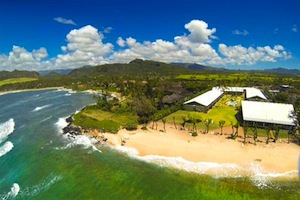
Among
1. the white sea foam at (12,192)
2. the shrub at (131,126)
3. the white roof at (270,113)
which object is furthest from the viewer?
the shrub at (131,126)

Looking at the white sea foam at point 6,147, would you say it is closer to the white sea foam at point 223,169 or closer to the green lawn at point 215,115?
the white sea foam at point 223,169

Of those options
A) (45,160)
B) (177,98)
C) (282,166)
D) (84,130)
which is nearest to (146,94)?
(177,98)

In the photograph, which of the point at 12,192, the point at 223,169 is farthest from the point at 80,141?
the point at 223,169

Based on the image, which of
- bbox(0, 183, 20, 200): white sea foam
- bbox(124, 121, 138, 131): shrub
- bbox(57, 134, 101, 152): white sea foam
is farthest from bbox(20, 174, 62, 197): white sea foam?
bbox(124, 121, 138, 131): shrub

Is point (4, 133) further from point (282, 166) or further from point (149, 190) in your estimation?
point (282, 166)

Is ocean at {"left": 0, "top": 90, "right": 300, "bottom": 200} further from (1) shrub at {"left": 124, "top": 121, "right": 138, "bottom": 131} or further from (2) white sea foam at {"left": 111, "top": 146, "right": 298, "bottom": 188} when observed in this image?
(1) shrub at {"left": 124, "top": 121, "right": 138, "bottom": 131}

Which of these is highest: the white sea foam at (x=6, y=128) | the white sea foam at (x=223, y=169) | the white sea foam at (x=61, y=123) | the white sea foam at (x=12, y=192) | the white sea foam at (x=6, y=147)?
the white sea foam at (x=61, y=123)

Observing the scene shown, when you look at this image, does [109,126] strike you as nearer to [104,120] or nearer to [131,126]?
[104,120]

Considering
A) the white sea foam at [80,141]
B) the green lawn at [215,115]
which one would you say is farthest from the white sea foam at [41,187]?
the green lawn at [215,115]

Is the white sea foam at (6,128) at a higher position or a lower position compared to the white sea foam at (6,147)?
higher
